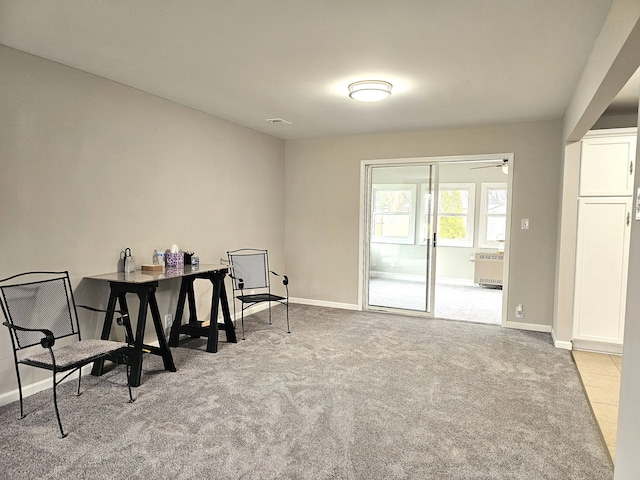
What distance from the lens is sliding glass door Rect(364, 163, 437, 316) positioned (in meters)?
5.27

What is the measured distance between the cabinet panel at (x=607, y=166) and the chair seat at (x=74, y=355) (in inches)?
166

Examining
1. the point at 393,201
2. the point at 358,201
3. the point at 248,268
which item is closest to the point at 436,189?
the point at 393,201

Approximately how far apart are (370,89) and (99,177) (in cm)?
231

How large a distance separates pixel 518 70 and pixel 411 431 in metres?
2.60

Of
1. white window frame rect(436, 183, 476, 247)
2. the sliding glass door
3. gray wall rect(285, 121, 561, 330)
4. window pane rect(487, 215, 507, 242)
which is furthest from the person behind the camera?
white window frame rect(436, 183, 476, 247)

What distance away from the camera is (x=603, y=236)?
383 cm

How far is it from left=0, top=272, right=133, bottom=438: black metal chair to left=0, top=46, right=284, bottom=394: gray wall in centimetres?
13

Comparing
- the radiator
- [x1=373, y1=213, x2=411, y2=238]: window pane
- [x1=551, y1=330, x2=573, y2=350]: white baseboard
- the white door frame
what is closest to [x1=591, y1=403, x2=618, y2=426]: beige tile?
[x1=551, y1=330, x2=573, y2=350]: white baseboard

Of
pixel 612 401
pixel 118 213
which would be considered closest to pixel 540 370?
pixel 612 401

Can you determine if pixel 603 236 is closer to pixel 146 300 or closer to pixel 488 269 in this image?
pixel 488 269

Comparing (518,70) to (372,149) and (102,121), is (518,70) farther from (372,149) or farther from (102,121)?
(102,121)

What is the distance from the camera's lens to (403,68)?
3.00m

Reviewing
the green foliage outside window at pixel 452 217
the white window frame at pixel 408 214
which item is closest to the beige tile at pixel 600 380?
the white window frame at pixel 408 214

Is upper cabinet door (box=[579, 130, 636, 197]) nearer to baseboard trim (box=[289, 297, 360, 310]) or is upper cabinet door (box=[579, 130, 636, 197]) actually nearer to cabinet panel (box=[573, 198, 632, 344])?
cabinet panel (box=[573, 198, 632, 344])
